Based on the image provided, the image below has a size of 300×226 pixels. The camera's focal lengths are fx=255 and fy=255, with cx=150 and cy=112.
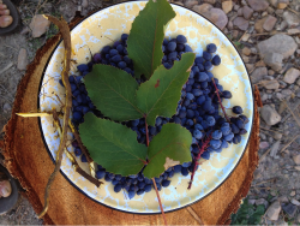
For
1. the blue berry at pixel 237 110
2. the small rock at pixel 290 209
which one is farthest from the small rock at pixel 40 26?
the small rock at pixel 290 209

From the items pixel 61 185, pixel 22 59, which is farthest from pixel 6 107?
pixel 61 185

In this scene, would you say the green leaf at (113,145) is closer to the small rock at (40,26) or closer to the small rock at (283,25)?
the small rock at (40,26)

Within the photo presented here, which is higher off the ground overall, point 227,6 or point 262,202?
point 227,6

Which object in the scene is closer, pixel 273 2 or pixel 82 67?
pixel 82 67

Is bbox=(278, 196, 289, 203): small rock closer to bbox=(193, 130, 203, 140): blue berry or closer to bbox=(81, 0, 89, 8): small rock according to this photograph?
bbox=(193, 130, 203, 140): blue berry

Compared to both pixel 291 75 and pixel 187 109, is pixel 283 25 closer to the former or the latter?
pixel 291 75

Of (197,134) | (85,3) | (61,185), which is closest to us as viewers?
(197,134)
